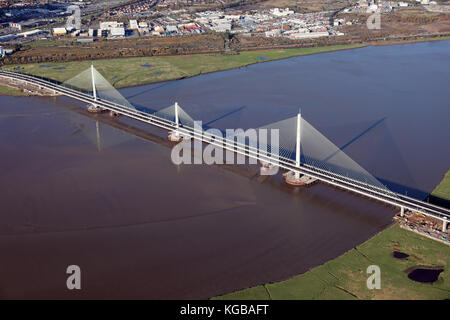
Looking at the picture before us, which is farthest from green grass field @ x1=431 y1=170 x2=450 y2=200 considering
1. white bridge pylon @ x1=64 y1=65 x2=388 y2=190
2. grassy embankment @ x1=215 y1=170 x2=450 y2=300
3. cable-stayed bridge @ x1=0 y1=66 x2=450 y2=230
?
grassy embankment @ x1=215 y1=170 x2=450 y2=300

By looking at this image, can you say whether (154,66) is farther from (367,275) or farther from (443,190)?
(367,275)

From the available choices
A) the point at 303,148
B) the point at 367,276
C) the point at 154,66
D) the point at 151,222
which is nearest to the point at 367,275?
the point at 367,276

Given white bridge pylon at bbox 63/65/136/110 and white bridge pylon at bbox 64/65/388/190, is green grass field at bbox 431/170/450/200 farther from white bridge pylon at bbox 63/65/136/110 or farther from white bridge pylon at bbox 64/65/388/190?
white bridge pylon at bbox 63/65/136/110

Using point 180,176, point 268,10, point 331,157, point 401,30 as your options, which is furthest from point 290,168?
point 268,10

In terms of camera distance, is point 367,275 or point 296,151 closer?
point 367,275
